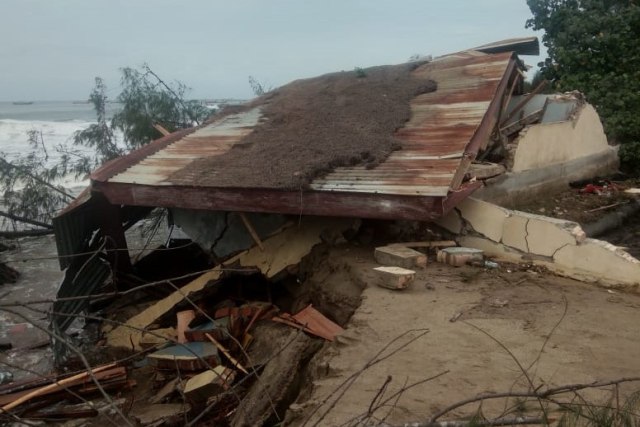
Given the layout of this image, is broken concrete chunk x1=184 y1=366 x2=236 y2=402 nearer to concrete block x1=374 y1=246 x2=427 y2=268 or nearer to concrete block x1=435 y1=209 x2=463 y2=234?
concrete block x1=374 y1=246 x2=427 y2=268

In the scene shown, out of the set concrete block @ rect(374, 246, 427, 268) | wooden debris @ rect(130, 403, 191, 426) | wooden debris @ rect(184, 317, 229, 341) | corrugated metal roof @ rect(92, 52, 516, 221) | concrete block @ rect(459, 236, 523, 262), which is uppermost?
corrugated metal roof @ rect(92, 52, 516, 221)

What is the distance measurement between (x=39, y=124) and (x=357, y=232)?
4317 centimetres

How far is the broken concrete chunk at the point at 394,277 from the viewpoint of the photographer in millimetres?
4852

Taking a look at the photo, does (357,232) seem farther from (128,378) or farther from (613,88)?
(613,88)

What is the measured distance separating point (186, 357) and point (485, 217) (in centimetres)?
341

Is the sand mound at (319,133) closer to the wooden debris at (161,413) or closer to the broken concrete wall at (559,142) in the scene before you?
the broken concrete wall at (559,142)

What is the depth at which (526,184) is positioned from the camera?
8.05 metres

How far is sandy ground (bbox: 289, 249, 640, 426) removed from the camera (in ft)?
10.6

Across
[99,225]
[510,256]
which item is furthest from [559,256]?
[99,225]

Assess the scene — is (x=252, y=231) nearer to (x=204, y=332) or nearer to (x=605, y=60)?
(x=204, y=332)

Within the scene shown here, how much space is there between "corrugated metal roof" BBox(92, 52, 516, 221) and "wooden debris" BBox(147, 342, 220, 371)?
58.9 inches

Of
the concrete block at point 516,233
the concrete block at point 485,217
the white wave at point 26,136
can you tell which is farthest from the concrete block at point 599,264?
the white wave at point 26,136

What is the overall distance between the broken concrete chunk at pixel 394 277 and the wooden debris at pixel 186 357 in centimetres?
172

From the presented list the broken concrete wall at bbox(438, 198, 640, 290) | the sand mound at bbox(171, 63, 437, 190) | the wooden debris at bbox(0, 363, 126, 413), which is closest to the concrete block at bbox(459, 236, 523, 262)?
the broken concrete wall at bbox(438, 198, 640, 290)
